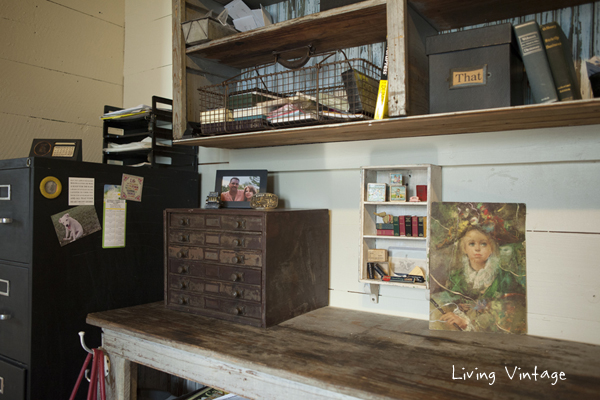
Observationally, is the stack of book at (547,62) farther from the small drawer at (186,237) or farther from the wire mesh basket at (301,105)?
the small drawer at (186,237)

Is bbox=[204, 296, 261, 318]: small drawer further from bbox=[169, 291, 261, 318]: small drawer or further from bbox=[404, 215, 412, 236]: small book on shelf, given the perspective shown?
bbox=[404, 215, 412, 236]: small book on shelf

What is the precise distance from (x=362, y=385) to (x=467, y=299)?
639 millimetres

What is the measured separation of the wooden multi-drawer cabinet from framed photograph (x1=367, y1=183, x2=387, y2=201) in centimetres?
26

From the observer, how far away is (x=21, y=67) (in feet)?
7.70

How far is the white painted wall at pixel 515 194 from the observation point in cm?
146

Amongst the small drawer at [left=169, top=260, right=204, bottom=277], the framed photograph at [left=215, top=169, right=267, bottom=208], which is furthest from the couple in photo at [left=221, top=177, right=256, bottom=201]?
the small drawer at [left=169, top=260, right=204, bottom=277]

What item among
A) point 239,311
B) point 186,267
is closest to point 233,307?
point 239,311

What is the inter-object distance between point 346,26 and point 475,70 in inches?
21.6

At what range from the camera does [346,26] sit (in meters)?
1.67

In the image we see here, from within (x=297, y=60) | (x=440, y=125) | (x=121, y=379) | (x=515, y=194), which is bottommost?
(x=121, y=379)

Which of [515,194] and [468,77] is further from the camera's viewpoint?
[515,194]

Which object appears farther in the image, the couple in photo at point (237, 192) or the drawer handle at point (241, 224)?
the couple in photo at point (237, 192)

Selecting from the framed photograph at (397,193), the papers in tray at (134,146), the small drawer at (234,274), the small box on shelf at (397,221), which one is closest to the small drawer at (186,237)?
the small drawer at (234,274)

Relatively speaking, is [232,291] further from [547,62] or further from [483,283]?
[547,62]
